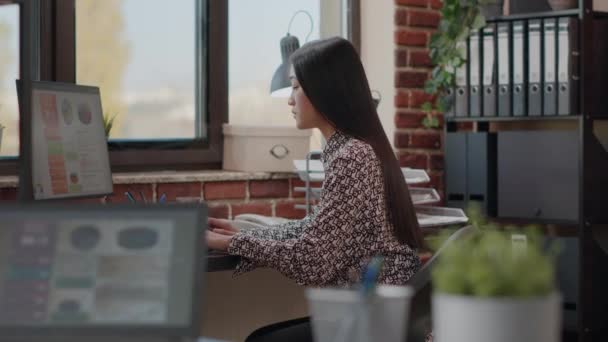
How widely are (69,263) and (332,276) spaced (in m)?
1.20

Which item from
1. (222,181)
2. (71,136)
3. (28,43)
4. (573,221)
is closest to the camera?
(71,136)

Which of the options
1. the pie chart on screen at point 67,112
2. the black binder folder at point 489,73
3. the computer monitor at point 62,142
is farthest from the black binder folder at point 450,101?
the pie chart on screen at point 67,112

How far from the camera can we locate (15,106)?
310 centimetres

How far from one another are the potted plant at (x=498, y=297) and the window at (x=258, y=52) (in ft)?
8.42

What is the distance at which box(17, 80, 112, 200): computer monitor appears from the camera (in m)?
2.26

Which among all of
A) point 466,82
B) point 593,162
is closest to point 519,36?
point 466,82

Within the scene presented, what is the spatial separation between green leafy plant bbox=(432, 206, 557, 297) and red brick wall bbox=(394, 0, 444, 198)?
8.89 ft

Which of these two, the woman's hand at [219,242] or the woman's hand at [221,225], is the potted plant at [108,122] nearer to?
the woman's hand at [221,225]

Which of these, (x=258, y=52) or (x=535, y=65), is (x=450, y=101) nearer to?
(x=535, y=65)

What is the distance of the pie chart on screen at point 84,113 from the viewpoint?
2469mm

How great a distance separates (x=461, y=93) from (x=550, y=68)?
357mm

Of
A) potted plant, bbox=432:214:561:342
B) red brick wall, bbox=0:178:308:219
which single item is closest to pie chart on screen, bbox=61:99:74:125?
red brick wall, bbox=0:178:308:219

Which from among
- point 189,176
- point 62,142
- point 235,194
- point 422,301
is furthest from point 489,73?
point 62,142

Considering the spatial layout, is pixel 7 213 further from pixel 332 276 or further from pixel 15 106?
pixel 15 106
